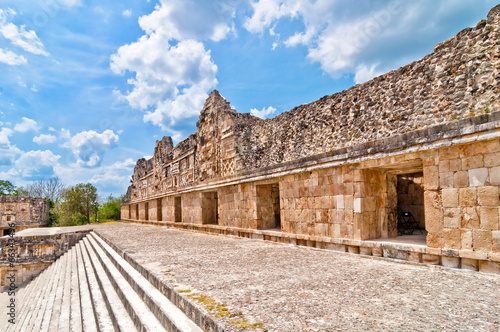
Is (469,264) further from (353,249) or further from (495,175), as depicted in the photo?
(353,249)

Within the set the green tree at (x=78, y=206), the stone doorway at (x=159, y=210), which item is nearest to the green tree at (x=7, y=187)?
the green tree at (x=78, y=206)

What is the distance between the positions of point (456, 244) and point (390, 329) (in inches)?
106

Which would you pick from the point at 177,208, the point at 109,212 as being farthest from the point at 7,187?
the point at 177,208

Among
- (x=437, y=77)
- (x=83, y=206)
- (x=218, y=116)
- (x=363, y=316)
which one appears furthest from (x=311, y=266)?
(x=83, y=206)

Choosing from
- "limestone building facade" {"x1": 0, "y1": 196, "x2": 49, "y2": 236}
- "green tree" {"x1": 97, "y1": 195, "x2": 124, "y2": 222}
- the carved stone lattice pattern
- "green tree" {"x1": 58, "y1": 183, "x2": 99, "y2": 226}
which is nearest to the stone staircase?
the carved stone lattice pattern

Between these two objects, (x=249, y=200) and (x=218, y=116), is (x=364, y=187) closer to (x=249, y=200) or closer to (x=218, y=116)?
(x=249, y=200)

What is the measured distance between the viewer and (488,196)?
3.74 metres

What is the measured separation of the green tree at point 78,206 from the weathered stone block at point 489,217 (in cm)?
3718

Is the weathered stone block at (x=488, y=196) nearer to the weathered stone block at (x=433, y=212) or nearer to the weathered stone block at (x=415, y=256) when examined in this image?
the weathered stone block at (x=433, y=212)

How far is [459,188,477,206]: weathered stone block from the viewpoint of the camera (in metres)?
3.88

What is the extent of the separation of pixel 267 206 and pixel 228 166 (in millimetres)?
3291

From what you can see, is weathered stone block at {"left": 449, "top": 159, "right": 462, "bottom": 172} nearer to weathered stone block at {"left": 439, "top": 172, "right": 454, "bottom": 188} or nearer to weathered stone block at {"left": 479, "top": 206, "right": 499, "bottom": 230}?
weathered stone block at {"left": 439, "top": 172, "right": 454, "bottom": 188}

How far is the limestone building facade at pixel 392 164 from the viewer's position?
12.8 ft

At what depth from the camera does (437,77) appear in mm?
5105
